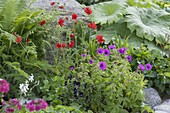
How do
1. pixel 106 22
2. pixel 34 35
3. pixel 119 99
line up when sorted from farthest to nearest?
pixel 106 22 < pixel 34 35 < pixel 119 99

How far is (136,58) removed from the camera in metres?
4.75

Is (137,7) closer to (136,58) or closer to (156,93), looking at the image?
(136,58)

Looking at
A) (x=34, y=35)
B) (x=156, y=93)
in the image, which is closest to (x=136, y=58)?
(x=156, y=93)

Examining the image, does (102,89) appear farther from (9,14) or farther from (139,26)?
(139,26)

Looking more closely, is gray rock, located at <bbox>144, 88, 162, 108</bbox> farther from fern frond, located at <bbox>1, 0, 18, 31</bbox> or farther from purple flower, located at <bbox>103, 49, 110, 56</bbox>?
fern frond, located at <bbox>1, 0, 18, 31</bbox>

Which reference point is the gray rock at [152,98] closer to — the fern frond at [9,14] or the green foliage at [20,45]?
the green foliage at [20,45]

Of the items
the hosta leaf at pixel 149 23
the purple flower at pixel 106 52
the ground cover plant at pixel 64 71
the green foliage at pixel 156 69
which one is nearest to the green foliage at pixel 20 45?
the ground cover plant at pixel 64 71

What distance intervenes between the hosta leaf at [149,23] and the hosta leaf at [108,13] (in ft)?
0.45

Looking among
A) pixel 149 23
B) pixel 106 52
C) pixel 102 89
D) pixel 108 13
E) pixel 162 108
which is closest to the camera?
pixel 102 89

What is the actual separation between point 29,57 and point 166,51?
2126 millimetres

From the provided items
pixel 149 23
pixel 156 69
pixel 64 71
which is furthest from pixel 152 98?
pixel 149 23

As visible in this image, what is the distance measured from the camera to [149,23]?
578 centimetres

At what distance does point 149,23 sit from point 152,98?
170 centimetres

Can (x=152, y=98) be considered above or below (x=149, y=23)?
below
